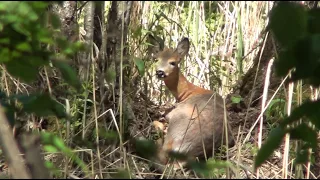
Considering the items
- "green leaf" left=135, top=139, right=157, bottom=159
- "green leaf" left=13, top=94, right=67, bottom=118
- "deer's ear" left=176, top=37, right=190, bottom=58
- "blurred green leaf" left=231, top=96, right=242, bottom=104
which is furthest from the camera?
"deer's ear" left=176, top=37, right=190, bottom=58

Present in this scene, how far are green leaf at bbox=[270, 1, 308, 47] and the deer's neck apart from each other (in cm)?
420

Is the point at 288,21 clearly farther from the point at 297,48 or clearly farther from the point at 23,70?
the point at 23,70

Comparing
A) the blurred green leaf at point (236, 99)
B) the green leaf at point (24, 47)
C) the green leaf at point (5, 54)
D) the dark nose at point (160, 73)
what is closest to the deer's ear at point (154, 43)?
the dark nose at point (160, 73)

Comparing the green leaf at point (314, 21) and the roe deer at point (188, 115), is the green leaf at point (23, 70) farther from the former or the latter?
the roe deer at point (188, 115)

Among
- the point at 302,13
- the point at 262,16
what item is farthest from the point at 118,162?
the point at 262,16

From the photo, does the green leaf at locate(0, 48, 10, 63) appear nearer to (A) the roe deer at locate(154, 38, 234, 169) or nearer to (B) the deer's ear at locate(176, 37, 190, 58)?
(A) the roe deer at locate(154, 38, 234, 169)

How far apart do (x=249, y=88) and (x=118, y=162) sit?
253 centimetres

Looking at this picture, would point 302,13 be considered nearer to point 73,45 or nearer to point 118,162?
point 73,45

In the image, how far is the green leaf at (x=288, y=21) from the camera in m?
2.13

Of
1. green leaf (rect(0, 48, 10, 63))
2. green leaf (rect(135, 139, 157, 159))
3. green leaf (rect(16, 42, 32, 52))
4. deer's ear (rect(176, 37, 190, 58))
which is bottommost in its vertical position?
green leaf (rect(135, 139, 157, 159))

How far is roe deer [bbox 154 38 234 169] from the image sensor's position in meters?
5.27

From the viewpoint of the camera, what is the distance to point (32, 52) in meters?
2.60

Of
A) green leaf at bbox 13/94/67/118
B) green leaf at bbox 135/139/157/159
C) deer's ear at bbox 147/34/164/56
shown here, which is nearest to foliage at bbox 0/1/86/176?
green leaf at bbox 13/94/67/118

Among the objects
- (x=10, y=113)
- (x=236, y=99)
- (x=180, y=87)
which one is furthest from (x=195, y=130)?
(x=10, y=113)
